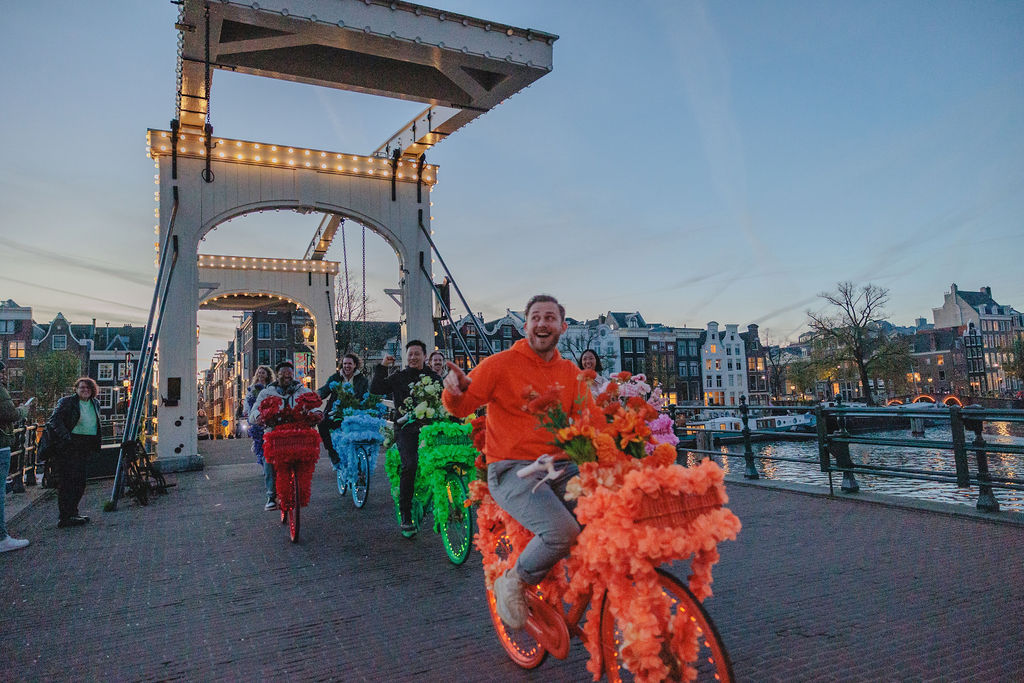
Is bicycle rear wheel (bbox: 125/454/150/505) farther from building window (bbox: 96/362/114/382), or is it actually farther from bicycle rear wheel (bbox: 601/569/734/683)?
building window (bbox: 96/362/114/382)

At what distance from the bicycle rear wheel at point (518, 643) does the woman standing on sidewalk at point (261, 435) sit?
5001 millimetres

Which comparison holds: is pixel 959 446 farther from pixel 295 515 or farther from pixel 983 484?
pixel 295 515

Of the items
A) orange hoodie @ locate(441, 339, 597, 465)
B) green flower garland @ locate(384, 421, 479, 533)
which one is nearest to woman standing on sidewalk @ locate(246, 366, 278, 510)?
green flower garland @ locate(384, 421, 479, 533)

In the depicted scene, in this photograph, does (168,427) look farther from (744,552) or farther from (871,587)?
(871,587)

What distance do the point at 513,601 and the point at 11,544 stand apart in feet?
19.2

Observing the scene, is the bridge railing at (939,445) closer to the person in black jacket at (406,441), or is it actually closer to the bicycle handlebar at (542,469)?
the person in black jacket at (406,441)

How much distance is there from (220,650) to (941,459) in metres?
21.5

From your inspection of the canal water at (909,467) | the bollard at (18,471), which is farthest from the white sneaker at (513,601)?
the bollard at (18,471)

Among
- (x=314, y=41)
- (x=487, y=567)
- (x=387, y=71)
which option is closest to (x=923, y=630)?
(x=487, y=567)

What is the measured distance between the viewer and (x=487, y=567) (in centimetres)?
317

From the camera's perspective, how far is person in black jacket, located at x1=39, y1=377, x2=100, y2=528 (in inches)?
278

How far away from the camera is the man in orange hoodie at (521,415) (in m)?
2.63

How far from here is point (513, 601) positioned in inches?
109

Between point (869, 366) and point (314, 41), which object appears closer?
point (314, 41)
